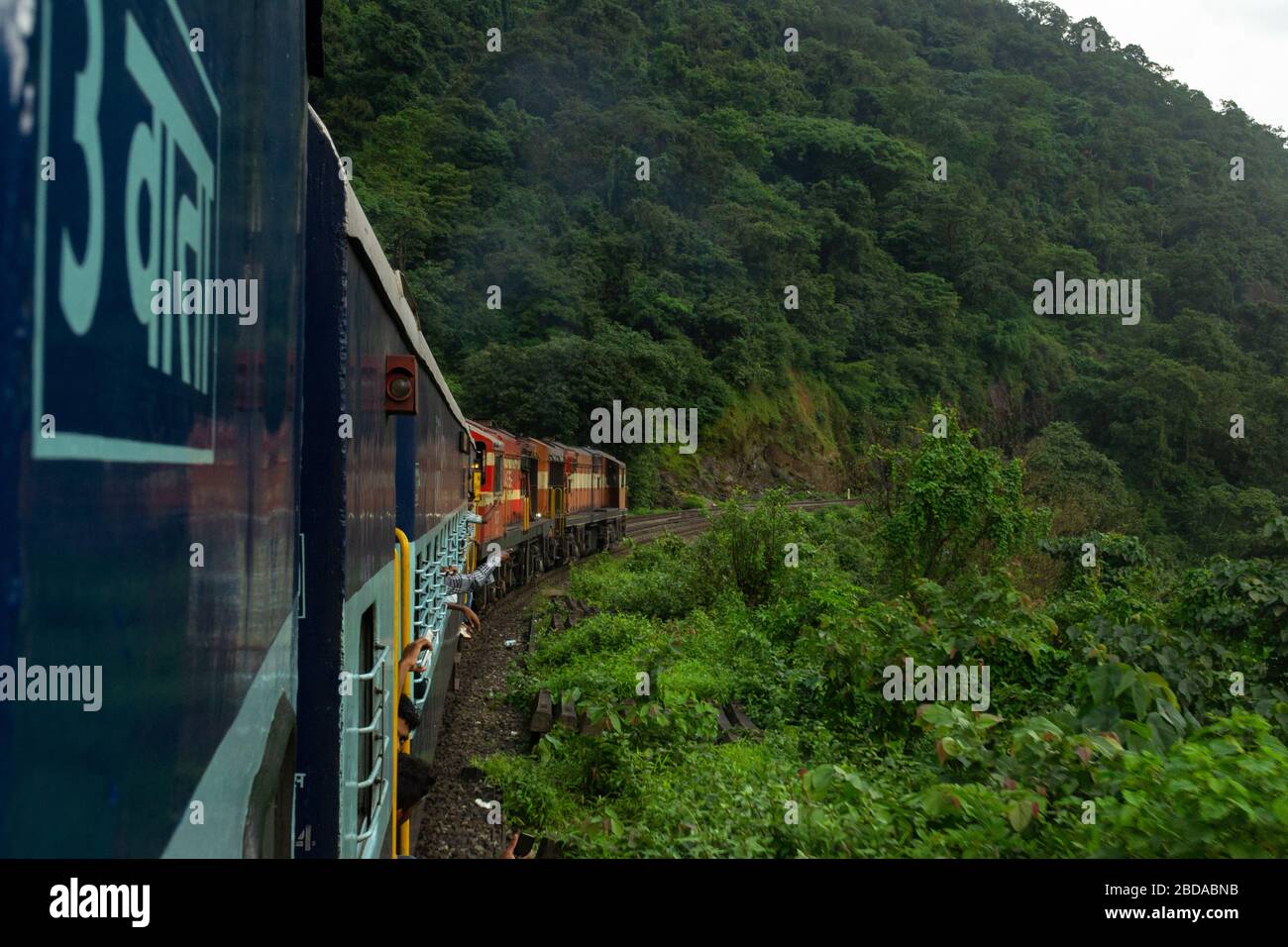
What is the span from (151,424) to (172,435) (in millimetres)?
95

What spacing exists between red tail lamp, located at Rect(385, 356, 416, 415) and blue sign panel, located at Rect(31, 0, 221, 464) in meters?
2.78

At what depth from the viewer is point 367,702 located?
3.27m

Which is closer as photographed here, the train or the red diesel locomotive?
the train

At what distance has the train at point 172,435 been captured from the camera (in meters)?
0.63

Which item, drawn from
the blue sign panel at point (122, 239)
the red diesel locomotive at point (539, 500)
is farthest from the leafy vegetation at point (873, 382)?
the blue sign panel at point (122, 239)

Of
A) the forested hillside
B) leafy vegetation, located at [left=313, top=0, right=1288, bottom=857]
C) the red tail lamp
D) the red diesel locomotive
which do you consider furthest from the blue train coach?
the forested hillside

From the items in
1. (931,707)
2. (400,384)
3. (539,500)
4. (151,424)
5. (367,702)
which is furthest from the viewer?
(539,500)

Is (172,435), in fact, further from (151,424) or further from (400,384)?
(400,384)

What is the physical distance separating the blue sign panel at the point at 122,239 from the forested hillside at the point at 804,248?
21.6 m

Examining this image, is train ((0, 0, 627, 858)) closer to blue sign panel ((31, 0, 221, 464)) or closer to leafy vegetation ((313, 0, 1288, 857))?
blue sign panel ((31, 0, 221, 464))

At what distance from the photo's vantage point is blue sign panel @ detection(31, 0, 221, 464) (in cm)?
65

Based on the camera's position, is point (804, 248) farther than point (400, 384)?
Yes

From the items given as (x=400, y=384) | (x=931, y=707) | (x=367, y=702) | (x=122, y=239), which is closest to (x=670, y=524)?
(x=931, y=707)

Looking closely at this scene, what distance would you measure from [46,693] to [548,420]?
32.0 m
